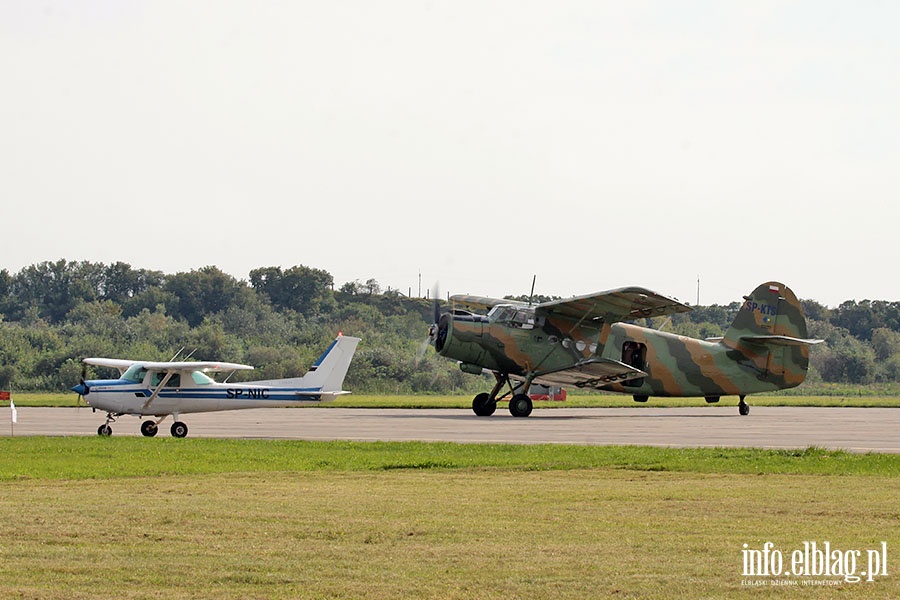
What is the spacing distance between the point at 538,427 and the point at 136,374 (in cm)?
963

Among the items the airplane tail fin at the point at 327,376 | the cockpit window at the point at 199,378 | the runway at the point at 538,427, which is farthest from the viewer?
the airplane tail fin at the point at 327,376

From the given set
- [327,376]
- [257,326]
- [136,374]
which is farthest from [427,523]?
[257,326]

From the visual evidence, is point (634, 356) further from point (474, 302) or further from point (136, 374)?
point (136, 374)

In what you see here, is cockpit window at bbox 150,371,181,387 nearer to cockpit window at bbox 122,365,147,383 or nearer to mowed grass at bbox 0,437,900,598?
cockpit window at bbox 122,365,147,383

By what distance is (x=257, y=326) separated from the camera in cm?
9125

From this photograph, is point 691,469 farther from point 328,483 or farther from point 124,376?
point 124,376

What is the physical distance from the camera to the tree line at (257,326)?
64438 mm

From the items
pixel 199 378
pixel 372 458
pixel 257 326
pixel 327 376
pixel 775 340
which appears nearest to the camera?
pixel 372 458

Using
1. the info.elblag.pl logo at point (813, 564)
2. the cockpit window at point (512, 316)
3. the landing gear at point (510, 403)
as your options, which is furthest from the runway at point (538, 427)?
the info.elblag.pl logo at point (813, 564)

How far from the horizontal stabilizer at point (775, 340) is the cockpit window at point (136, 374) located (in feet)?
67.8

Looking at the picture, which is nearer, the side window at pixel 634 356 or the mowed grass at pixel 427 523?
the mowed grass at pixel 427 523

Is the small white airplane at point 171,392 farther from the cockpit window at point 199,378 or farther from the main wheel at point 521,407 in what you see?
the main wheel at point 521,407

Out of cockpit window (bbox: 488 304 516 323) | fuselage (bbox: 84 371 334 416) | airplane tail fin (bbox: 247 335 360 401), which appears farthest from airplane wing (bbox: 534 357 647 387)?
fuselage (bbox: 84 371 334 416)

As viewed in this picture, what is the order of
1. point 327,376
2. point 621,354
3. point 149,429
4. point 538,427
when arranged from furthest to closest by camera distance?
Result: point 621,354 < point 327,376 < point 538,427 < point 149,429
